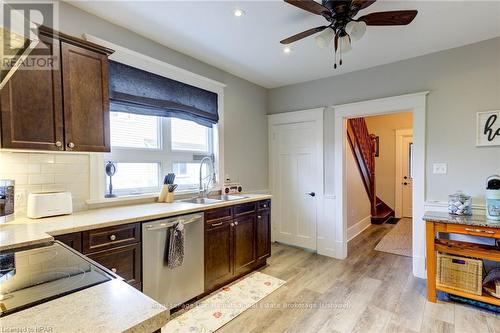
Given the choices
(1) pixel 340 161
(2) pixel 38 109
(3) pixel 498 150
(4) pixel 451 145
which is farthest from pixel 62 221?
(3) pixel 498 150

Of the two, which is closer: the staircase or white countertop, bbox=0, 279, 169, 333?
white countertop, bbox=0, 279, 169, 333

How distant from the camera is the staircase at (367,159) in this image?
4680 mm

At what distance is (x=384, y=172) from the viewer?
20.2 feet

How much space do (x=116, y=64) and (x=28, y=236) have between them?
1.65 m

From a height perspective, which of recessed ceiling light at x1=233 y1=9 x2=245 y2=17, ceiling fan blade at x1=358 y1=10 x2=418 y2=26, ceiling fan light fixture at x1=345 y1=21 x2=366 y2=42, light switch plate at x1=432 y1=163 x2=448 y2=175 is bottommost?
light switch plate at x1=432 y1=163 x2=448 y2=175

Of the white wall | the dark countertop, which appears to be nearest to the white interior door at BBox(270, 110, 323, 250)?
the dark countertop

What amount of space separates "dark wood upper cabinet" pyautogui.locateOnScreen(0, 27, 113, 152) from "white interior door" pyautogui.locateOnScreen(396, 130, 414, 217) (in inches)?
246

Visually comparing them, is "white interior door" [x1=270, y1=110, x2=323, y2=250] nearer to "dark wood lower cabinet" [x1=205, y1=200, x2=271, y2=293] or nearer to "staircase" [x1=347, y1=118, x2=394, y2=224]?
"dark wood lower cabinet" [x1=205, y1=200, x2=271, y2=293]

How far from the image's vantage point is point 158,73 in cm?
269

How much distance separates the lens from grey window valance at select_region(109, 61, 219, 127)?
2.34 meters

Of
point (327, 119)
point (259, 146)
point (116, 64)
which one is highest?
point (116, 64)

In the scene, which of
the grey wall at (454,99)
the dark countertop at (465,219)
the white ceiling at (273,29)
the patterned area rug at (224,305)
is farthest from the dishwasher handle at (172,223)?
the grey wall at (454,99)

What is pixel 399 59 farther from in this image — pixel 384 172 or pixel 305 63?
pixel 384 172

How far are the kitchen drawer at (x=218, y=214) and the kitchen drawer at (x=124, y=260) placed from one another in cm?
71
